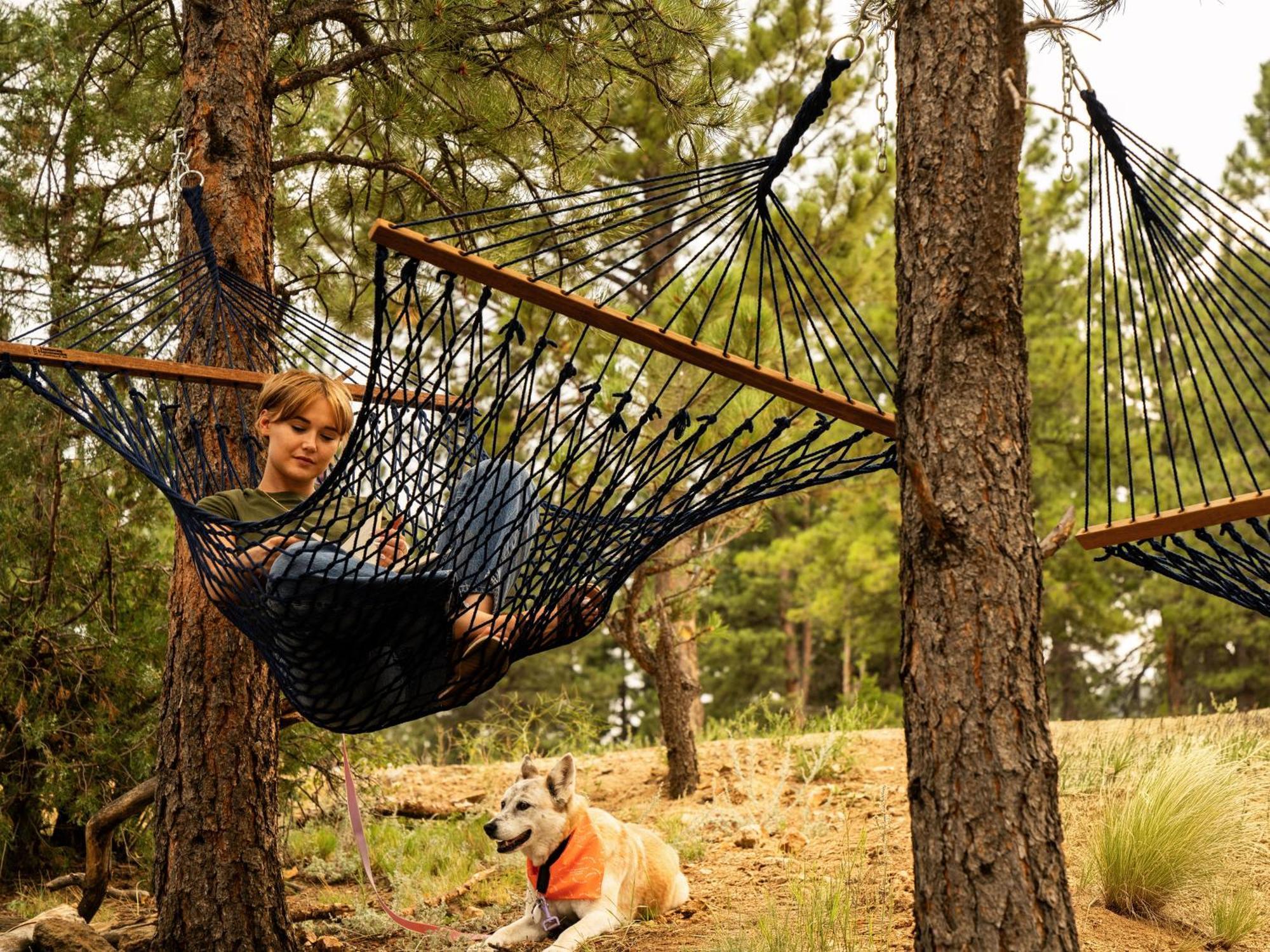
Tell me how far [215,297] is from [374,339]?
1167 millimetres

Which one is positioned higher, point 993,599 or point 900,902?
point 993,599

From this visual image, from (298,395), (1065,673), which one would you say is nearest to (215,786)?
(298,395)

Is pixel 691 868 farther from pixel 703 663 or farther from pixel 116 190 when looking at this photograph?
pixel 703 663

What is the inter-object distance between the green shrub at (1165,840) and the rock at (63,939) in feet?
7.36

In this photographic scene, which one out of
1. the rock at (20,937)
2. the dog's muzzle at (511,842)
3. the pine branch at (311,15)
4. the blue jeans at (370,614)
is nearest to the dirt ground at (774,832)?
the dog's muzzle at (511,842)

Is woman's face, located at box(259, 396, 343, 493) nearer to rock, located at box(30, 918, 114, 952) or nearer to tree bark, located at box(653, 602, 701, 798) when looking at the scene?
rock, located at box(30, 918, 114, 952)

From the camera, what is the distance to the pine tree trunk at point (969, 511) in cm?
160

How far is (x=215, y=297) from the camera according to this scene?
256 cm

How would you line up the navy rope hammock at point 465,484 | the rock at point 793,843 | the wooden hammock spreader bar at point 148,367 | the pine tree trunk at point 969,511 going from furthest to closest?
1. the rock at point 793,843
2. the wooden hammock spreader bar at point 148,367
3. the navy rope hammock at point 465,484
4. the pine tree trunk at point 969,511

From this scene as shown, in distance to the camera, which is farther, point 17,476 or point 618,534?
point 17,476

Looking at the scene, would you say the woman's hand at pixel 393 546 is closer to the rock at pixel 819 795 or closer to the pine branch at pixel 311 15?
the pine branch at pixel 311 15

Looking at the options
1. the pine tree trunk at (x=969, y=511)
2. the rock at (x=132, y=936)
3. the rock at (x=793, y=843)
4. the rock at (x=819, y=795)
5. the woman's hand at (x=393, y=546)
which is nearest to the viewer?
the pine tree trunk at (x=969, y=511)

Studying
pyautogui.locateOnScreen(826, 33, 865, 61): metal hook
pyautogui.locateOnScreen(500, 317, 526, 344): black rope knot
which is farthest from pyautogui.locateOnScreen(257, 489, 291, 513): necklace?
pyautogui.locateOnScreen(826, 33, 865, 61): metal hook

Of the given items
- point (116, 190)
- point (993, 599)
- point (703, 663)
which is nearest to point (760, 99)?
point (116, 190)
